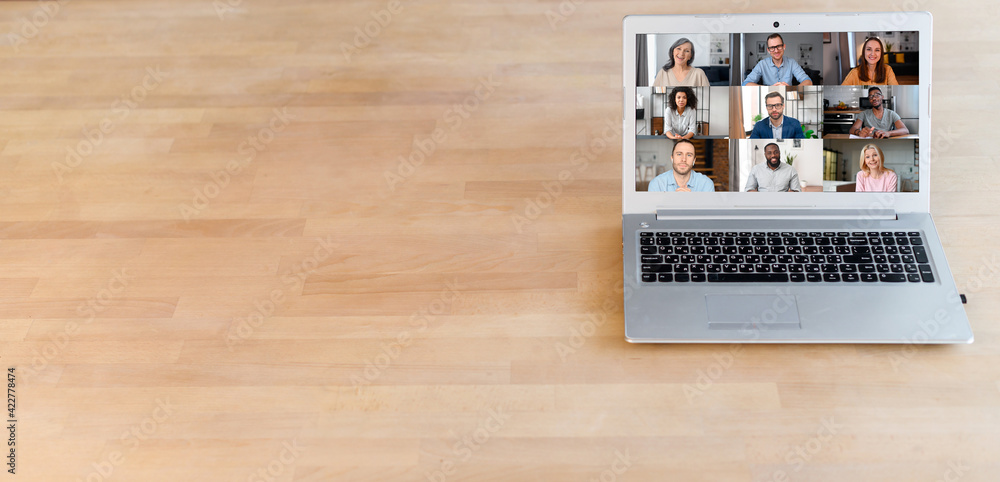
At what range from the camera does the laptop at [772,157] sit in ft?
3.12

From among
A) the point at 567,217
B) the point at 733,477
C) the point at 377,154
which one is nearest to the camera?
the point at 733,477

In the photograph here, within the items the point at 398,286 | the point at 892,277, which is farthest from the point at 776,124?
the point at 398,286

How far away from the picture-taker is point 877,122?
3.19ft

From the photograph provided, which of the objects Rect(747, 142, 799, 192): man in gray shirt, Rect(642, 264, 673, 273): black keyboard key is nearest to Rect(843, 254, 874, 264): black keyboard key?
Rect(747, 142, 799, 192): man in gray shirt

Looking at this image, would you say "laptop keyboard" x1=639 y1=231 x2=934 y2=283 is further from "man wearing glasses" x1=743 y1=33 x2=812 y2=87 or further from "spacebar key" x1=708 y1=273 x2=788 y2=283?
"man wearing glasses" x1=743 y1=33 x2=812 y2=87

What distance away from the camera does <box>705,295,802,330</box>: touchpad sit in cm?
91

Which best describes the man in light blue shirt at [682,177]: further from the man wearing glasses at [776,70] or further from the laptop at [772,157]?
the man wearing glasses at [776,70]

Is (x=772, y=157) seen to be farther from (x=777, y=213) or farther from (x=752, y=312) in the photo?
(x=752, y=312)

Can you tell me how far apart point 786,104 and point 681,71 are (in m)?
0.14

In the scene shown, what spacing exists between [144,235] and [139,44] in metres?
0.70

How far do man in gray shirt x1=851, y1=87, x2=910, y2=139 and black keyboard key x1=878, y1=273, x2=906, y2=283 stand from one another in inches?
7.0

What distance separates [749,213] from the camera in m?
1.01

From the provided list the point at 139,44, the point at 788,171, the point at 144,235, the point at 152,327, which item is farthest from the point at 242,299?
the point at 139,44

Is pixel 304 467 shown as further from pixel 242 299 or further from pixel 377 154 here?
pixel 377 154
